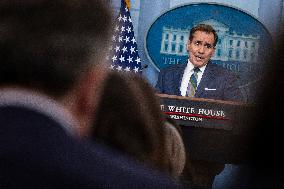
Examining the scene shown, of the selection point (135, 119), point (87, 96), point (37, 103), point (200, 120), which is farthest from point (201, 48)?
point (37, 103)

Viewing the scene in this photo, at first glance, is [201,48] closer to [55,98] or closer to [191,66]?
[191,66]

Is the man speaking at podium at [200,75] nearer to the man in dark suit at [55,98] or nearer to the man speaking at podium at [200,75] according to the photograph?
the man speaking at podium at [200,75]

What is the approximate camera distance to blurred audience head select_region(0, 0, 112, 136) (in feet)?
2.39

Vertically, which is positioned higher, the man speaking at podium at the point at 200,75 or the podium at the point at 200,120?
the man speaking at podium at the point at 200,75

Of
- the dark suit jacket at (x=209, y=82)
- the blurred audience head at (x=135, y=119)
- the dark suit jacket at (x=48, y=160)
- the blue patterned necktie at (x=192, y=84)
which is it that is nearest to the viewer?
the dark suit jacket at (x=48, y=160)

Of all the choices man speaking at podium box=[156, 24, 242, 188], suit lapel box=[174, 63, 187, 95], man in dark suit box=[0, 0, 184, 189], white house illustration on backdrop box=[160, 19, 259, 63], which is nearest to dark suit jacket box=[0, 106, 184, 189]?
man in dark suit box=[0, 0, 184, 189]

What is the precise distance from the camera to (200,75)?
4699 millimetres

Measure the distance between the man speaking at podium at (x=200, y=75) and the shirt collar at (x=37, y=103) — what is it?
3.74m

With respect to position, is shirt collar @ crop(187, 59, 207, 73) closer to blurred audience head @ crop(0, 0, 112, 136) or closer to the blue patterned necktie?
the blue patterned necktie

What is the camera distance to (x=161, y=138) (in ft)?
4.70

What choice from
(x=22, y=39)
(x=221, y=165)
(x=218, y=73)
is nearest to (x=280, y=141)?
(x=22, y=39)

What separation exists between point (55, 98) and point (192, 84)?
3951 millimetres

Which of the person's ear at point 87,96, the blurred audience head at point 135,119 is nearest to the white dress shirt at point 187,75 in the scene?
the blurred audience head at point 135,119

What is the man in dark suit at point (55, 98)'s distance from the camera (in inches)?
25.1
